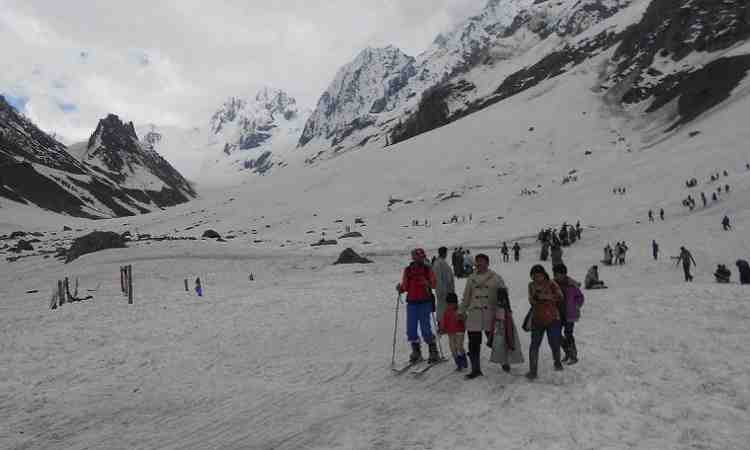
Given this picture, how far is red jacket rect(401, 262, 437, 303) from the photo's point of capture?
9531 mm

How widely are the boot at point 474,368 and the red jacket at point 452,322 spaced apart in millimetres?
601

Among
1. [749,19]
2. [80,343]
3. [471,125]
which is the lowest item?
[80,343]

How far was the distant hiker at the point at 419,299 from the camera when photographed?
9.49 meters

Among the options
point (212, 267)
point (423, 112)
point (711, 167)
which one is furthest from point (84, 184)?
point (711, 167)

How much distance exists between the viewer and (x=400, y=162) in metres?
94.6

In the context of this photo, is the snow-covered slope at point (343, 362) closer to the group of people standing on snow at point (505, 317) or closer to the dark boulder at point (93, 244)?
the group of people standing on snow at point (505, 317)

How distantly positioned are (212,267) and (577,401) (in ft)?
103

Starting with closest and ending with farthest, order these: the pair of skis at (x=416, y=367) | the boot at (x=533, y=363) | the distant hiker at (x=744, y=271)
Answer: the boot at (x=533, y=363) → the pair of skis at (x=416, y=367) → the distant hiker at (x=744, y=271)

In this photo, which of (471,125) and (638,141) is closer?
(638,141)

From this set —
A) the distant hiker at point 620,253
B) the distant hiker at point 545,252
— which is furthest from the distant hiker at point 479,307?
the distant hiker at point 545,252

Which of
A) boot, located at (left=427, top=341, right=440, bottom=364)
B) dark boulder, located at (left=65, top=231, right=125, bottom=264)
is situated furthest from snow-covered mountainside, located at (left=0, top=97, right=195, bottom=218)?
boot, located at (left=427, top=341, right=440, bottom=364)

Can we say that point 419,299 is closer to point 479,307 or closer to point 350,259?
point 479,307

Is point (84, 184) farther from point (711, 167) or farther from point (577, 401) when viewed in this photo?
point (577, 401)

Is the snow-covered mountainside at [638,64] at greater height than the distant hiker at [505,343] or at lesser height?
greater
